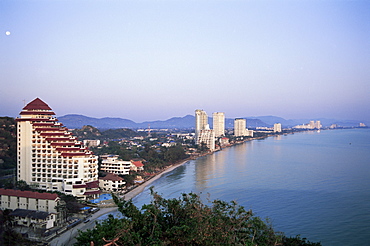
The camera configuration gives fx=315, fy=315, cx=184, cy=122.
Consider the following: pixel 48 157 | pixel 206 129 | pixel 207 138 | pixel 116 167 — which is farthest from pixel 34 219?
pixel 206 129

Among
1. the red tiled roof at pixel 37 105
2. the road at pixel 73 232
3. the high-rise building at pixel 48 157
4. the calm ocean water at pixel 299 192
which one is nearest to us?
the road at pixel 73 232

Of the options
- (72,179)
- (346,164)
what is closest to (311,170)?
(346,164)

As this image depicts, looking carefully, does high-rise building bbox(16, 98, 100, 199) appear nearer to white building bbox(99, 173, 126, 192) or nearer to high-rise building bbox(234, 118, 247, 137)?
white building bbox(99, 173, 126, 192)

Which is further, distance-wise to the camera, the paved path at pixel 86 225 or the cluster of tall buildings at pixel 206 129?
the cluster of tall buildings at pixel 206 129

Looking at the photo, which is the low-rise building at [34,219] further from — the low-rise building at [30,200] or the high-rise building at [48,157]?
the high-rise building at [48,157]

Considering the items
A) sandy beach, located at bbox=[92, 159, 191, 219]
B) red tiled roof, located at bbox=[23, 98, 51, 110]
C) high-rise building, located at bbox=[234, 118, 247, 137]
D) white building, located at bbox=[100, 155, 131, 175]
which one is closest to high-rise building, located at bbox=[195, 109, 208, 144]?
sandy beach, located at bbox=[92, 159, 191, 219]

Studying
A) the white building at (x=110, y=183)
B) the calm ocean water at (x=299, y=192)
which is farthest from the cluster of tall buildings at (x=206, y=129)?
the white building at (x=110, y=183)

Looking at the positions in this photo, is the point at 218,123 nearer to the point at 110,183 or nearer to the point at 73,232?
the point at 110,183
